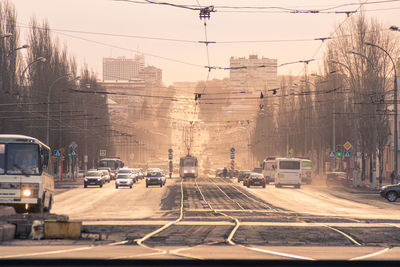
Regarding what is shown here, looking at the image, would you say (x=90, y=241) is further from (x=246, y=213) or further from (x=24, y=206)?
(x=246, y=213)

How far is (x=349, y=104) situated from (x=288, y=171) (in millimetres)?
11893

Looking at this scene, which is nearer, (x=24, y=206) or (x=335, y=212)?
(x=24, y=206)

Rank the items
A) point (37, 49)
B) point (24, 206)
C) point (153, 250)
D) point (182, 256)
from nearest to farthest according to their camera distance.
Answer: point (182, 256)
point (153, 250)
point (24, 206)
point (37, 49)

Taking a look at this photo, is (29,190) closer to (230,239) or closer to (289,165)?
(230,239)

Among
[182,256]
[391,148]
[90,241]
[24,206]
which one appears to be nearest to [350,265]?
[182,256]

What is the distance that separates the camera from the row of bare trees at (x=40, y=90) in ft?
203

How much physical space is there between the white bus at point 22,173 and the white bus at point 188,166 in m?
70.1

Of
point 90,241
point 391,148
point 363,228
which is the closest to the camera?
point 90,241

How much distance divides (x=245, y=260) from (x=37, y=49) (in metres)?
65.8

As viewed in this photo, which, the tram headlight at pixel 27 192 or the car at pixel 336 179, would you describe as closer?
the tram headlight at pixel 27 192

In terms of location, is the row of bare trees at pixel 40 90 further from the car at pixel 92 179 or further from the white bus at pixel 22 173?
the white bus at pixel 22 173

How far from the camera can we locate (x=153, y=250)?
53.4 feet

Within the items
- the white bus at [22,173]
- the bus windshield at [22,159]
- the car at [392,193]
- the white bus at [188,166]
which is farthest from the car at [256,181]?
the bus windshield at [22,159]

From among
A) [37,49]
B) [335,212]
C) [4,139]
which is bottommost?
[335,212]
